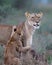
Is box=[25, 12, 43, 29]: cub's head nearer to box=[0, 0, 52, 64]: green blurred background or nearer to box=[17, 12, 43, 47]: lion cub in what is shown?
box=[17, 12, 43, 47]: lion cub

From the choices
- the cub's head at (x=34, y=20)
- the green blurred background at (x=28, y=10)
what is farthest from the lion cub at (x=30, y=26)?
the green blurred background at (x=28, y=10)

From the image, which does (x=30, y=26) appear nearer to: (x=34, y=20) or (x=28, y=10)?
(x=34, y=20)

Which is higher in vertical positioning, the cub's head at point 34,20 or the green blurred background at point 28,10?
the green blurred background at point 28,10

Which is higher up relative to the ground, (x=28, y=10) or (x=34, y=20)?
(x=28, y=10)

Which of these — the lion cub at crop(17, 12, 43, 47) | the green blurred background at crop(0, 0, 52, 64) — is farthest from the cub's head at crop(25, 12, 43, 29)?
the green blurred background at crop(0, 0, 52, 64)

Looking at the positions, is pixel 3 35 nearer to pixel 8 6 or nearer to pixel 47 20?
pixel 47 20

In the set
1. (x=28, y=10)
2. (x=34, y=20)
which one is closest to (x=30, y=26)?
(x=34, y=20)

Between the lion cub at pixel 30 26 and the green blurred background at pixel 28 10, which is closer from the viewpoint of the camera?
the lion cub at pixel 30 26

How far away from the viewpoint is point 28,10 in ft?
35.7

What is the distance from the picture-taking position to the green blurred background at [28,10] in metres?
9.20

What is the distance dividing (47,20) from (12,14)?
47.0 inches

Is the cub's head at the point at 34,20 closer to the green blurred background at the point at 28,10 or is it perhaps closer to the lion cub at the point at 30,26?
the lion cub at the point at 30,26

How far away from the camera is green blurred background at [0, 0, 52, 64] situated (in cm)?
920

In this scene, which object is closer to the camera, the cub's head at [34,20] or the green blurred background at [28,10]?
the cub's head at [34,20]
